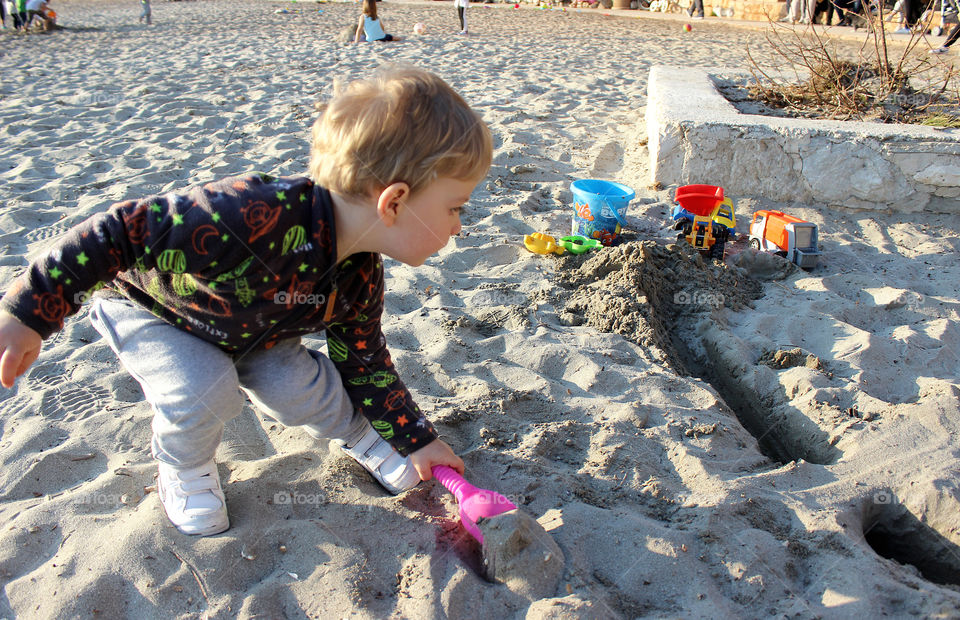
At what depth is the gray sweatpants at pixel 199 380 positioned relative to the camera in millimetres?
1463

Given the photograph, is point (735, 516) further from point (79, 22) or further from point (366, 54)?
point (79, 22)

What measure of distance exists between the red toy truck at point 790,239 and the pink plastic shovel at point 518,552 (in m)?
2.12

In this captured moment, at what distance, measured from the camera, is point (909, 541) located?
167cm

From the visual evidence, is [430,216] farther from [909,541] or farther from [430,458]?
[909,541]

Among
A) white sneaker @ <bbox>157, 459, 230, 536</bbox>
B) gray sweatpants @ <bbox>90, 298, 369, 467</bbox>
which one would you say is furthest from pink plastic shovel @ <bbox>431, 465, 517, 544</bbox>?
white sneaker @ <bbox>157, 459, 230, 536</bbox>

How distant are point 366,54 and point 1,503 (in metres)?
7.57

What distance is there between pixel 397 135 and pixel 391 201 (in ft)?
0.43

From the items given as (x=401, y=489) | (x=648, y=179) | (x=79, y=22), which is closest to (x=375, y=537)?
(x=401, y=489)

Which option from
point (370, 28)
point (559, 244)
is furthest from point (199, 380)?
point (370, 28)

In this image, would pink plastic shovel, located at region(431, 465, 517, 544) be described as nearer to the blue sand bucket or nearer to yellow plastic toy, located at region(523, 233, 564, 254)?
yellow plastic toy, located at region(523, 233, 564, 254)

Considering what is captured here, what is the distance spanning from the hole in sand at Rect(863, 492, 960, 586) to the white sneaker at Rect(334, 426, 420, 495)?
1140 mm

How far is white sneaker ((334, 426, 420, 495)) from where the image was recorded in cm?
171

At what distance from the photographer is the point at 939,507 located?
166cm

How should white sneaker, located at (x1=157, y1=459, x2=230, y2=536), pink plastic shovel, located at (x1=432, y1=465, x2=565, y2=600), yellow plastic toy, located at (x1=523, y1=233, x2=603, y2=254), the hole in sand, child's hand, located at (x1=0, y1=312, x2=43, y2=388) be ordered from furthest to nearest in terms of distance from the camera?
yellow plastic toy, located at (x1=523, y1=233, x2=603, y2=254) < the hole in sand < white sneaker, located at (x1=157, y1=459, x2=230, y2=536) < pink plastic shovel, located at (x1=432, y1=465, x2=565, y2=600) < child's hand, located at (x1=0, y1=312, x2=43, y2=388)
